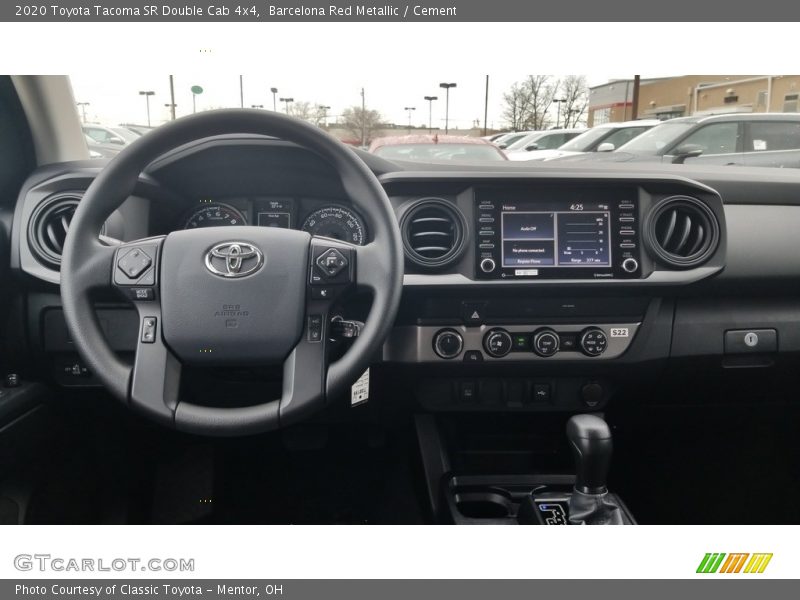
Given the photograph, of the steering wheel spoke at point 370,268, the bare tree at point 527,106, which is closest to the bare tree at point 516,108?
the bare tree at point 527,106

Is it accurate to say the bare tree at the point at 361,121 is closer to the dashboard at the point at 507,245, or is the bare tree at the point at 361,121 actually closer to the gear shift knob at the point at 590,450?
the dashboard at the point at 507,245

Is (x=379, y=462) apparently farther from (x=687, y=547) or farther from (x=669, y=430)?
(x=687, y=547)

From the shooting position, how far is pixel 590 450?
5.93 ft

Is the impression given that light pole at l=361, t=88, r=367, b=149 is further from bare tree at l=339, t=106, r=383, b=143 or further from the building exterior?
the building exterior

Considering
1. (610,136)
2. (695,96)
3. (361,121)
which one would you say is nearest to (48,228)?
(361,121)

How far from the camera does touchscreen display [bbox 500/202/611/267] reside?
1991 mm

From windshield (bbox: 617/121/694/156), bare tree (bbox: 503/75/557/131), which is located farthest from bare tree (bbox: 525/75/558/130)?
windshield (bbox: 617/121/694/156)

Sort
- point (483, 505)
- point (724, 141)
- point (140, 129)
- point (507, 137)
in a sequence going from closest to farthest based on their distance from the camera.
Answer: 1. point (140, 129)
2. point (483, 505)
3. point (507, 137)
4. point (724, 141)

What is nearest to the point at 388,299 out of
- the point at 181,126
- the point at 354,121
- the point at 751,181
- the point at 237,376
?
the point at 181,126

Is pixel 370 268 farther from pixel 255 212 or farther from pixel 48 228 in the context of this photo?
pixel 48 228

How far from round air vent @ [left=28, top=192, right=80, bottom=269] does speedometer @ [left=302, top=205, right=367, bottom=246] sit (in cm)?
68

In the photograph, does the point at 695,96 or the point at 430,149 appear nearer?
the point at 430,149

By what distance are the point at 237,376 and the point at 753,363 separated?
164 cm

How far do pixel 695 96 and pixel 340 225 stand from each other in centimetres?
276
